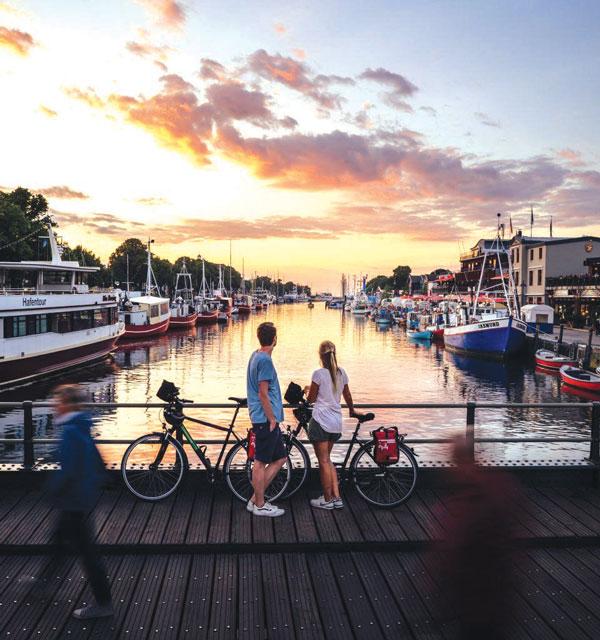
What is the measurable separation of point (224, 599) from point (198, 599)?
0.76 ft

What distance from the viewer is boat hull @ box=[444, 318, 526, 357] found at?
166 ft

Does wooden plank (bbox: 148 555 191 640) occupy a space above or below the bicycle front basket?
below

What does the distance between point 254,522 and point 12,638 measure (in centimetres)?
273

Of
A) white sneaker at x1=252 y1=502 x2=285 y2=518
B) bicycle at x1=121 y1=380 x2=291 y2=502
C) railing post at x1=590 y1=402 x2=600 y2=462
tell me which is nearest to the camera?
white sneaker at x1=252 y1=502 x2=285 y2=518

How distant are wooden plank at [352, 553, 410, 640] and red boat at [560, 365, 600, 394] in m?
30.8

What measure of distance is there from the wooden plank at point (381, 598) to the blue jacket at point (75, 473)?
266 centimetres

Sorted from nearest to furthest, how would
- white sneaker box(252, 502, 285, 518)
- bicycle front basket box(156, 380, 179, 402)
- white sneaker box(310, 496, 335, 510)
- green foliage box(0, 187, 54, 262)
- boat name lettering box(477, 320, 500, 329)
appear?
white sneaker box(252, 502, 285, 518), white sneaker box(310, 496, 335, 510), bicycle front basket box(156, 380, 179, 402), boat name lettering box(477, 320, 500, 329), green foliage box(0, 187, 54, 262)

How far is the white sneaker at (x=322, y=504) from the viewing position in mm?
6965

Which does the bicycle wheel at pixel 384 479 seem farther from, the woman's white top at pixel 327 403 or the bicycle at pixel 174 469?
the bicycle at pixel 174 469

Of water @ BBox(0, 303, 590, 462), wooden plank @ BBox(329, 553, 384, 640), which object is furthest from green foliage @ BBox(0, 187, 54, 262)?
wooden plank @ BBox(329, 553, 384, 640)

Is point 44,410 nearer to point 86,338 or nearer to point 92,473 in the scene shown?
point 86,338

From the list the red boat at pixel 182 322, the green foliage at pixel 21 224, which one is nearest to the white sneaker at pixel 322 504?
the green foliage at pixel 21 224

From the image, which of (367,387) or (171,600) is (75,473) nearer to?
(171,600)

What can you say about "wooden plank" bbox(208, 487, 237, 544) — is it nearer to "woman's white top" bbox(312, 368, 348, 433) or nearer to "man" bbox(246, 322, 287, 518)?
"man" bbox(246, 322, 287, 518)
